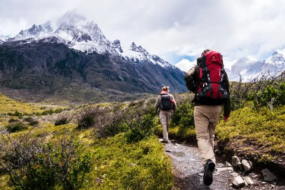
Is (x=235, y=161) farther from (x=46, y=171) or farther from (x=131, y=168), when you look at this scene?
(x=46, y=171)

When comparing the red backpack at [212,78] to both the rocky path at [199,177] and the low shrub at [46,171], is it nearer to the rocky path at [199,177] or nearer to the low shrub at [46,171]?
the rocky path at [199,177]

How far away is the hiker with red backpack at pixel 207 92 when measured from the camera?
4324mm

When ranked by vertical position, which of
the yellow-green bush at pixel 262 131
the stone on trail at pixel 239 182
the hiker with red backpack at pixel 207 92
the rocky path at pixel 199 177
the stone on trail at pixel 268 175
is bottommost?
the rocky path at pixel 199 177

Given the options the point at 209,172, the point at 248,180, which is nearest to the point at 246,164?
the point at 248,180

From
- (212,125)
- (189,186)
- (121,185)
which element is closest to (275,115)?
(212,125)

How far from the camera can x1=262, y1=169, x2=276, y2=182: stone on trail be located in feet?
13.5

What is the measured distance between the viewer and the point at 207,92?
431cm

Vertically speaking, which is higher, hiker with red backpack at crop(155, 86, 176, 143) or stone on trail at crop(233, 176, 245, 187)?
hiker with red backpack at crop(155, 86, 176, 143)

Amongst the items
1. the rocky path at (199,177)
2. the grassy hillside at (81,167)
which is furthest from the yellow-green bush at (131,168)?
the rocky path at (199,177)

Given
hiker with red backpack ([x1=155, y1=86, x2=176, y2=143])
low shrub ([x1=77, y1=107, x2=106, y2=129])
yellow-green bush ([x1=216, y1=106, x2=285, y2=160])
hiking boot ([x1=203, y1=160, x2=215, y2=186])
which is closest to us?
hiking boot ([x1=203, y1=160, x2=215, y2=186])

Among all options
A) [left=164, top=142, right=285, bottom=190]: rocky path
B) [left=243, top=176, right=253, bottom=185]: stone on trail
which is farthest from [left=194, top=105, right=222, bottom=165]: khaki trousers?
[left=243, top=176, right=253, bottom=185]: stone on trail

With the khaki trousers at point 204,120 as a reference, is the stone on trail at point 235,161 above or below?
below

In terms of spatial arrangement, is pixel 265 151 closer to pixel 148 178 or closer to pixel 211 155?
pixel 211 155

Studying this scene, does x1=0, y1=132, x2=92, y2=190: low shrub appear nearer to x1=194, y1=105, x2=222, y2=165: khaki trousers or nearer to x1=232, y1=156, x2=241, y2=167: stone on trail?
x1=194, y1=105, x2=222, y2=165: khaki trousers
